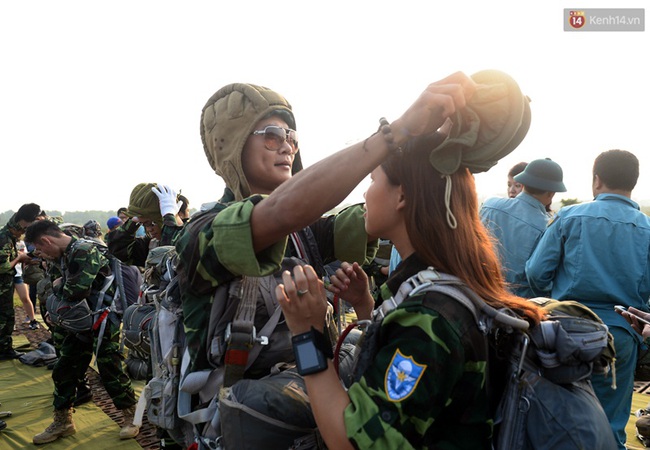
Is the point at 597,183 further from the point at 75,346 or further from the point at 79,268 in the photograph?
the point at 75,346

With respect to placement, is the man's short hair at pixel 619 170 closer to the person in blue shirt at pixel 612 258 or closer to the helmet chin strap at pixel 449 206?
the person in blue shirt at pixel 612 258

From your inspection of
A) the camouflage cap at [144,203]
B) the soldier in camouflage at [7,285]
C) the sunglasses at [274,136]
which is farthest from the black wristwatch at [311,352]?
the soldier in camouflage at [7,285]

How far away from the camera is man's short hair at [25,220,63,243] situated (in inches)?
233

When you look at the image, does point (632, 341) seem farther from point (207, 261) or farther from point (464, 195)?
point (207, 261)

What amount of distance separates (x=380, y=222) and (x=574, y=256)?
9.41 feet

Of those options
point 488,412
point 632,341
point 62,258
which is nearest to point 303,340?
point 488,412

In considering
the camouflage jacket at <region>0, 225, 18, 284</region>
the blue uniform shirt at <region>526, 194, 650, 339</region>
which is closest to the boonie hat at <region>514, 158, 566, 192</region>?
the blue uniform shirt at <region>526, 194, 650, 339</region>

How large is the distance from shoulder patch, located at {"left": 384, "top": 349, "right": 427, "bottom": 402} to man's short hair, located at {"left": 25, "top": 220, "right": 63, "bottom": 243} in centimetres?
611

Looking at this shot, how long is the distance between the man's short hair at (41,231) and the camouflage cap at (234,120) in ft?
16.0

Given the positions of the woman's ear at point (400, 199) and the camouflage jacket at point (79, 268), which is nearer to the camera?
the woman's ear at point (400, 199)

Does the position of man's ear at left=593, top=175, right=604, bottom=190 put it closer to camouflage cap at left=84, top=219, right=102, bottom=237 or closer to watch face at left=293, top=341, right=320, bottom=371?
watch face at left=293, top=341, right=320, bottom=371

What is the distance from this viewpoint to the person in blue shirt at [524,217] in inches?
174

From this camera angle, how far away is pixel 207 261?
1.65 m

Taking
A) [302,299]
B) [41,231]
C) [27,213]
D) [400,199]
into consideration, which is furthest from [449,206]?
[27,213]
